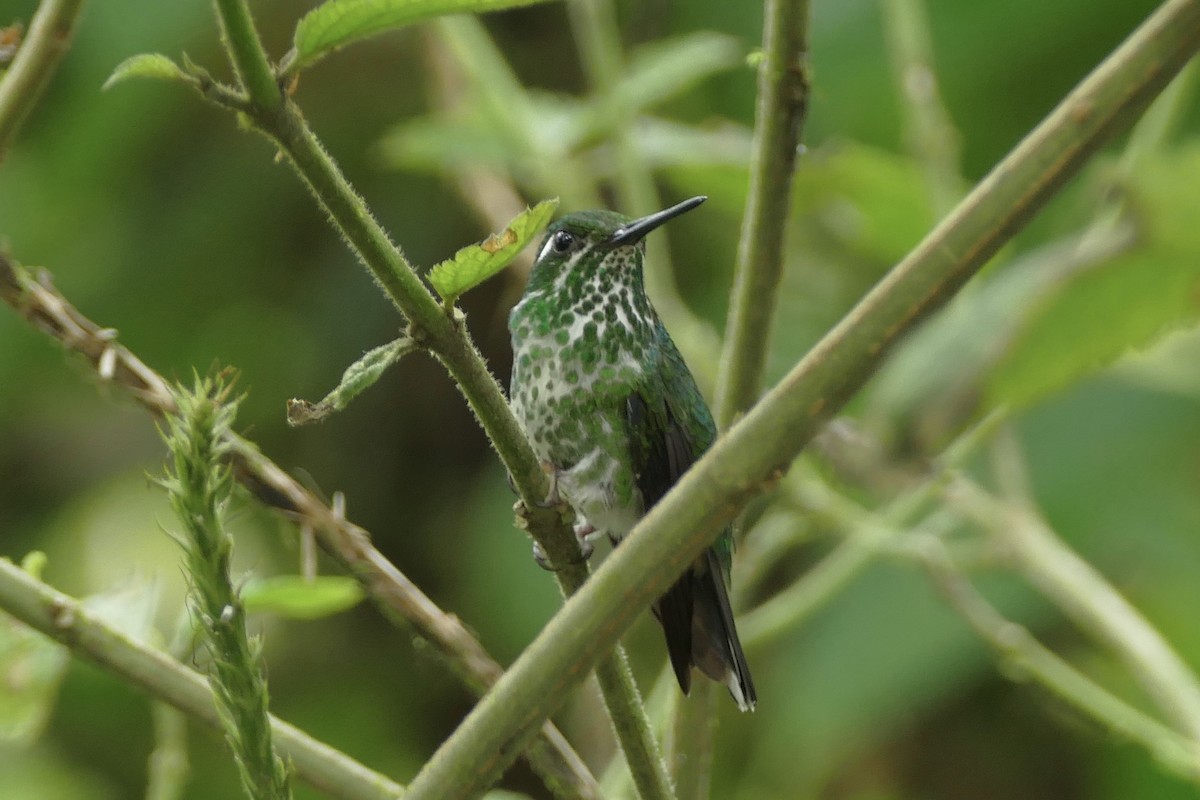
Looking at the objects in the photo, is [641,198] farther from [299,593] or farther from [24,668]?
[24,668]

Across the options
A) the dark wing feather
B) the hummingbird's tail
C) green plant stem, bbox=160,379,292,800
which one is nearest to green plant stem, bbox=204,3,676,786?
green plant stem, bbox=160,379,292,800

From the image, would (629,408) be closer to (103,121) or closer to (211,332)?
(211,332)

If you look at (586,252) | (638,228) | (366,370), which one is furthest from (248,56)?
(586,252)

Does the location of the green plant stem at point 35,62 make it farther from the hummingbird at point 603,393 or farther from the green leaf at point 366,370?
the hummingbird at point 603,393

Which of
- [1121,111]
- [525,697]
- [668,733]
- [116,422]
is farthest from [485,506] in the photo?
[1121,111]

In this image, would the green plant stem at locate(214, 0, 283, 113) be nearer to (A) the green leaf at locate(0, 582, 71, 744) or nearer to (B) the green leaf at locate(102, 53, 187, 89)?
(B) the green leaf at locate(102, 53, 187, 89)

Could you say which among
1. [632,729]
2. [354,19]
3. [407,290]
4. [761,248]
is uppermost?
[354,19]
